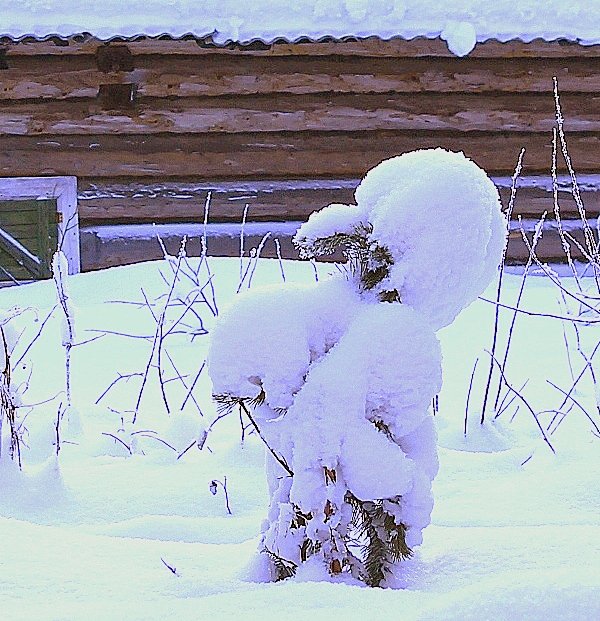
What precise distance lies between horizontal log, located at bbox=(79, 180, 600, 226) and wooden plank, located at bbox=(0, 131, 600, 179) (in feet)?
0.35

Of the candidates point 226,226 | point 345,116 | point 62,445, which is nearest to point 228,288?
point 226,226

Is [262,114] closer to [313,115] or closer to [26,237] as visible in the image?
[313,115]

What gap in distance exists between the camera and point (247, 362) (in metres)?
1.44

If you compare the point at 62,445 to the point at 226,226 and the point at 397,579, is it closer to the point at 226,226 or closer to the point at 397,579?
the point at 397,579

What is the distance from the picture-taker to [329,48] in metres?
5.95

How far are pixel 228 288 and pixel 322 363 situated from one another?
4114 mm

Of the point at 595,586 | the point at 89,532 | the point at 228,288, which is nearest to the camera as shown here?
the point at 595,586

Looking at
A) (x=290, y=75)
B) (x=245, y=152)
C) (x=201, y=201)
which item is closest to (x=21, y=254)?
(x=201, y=201)

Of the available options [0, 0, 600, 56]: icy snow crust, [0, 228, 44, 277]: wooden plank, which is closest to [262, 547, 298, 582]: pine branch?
[0, 0, 600, 56]: icy snow crust

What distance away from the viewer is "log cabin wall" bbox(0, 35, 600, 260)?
233 inches

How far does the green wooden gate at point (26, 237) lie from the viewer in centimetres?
640

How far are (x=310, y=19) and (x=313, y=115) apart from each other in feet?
2.31

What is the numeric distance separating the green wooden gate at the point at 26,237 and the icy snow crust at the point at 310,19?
140 centimetres

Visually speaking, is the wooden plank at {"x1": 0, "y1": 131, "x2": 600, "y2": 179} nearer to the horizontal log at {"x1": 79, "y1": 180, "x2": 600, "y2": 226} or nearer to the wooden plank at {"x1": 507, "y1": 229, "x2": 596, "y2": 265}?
the horizontal log at {"x1": 79, "y1": 180, "x2": 600, "y2": 226}
